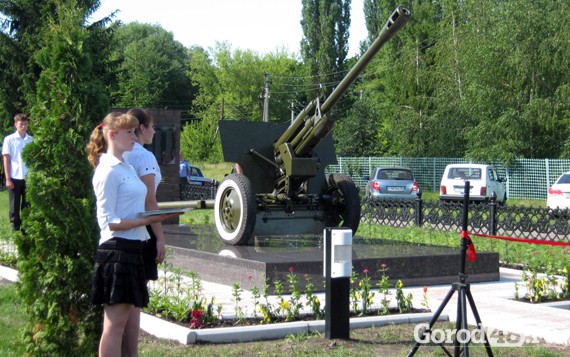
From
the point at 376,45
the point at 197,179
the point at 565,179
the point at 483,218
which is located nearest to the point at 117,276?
the point at 376,45

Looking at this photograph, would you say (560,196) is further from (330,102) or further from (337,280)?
(337,280)

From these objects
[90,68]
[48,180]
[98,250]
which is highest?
[90,68]

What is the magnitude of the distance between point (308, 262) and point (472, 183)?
21.5 m

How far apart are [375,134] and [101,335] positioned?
4473 cm

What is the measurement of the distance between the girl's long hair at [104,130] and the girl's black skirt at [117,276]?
1.91 ft

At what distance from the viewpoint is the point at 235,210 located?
38.7ft

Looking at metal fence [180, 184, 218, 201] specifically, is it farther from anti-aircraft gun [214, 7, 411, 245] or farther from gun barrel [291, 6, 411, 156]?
gun barrel [291, 6, 411, 156]

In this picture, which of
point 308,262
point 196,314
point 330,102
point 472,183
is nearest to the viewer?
point 196,314

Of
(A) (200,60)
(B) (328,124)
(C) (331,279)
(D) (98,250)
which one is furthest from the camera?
(A) (200,60)

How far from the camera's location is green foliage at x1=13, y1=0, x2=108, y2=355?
18.2 ft

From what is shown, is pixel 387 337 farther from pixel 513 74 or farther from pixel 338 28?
pixel 338 28

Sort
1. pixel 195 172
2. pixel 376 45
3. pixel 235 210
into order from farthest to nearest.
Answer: pixel 195 172 → pixel 235 210 → pixel 376 45

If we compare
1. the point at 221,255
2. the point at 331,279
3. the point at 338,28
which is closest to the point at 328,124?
the point at 221,255

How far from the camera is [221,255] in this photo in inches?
418
